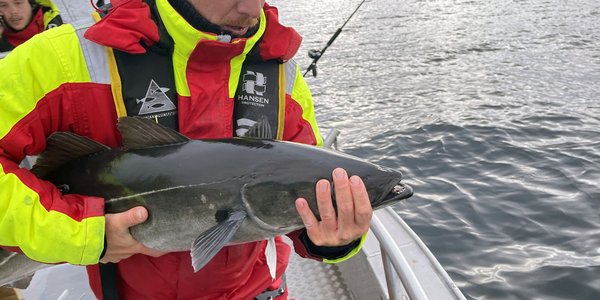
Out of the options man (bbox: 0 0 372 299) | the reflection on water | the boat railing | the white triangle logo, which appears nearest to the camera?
man (bbox: 0 0 372 299)

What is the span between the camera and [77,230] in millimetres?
2230

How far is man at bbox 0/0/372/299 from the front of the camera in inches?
87.7

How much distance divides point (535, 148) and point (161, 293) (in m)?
9.49

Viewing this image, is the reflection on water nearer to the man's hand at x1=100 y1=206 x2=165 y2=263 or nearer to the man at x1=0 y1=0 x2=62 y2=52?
the man's hand at x1=100 y1=206 x2=165 y2=263

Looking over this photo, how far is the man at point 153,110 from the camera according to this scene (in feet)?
7.30

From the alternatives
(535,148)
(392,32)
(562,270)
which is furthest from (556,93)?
(392,32)

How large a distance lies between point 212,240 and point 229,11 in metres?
1.15

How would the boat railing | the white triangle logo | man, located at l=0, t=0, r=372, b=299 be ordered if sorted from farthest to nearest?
the boat railing < the white triangle logo < man, located at l=0, t=0, r=372, b=299

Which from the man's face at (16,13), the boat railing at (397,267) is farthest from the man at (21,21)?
the boat railing at (397,267)

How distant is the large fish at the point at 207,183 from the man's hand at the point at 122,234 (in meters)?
0.05

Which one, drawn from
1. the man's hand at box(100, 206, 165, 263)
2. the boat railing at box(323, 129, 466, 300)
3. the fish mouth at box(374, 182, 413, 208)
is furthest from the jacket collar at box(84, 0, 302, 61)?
the boat railing at box(323, 129, 466, 300)

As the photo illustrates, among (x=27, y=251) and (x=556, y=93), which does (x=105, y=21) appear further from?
(x=556, y=93)

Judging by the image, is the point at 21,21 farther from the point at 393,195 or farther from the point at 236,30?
the point at 393,195

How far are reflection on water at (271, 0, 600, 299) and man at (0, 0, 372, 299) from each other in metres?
Answer: 4.92
